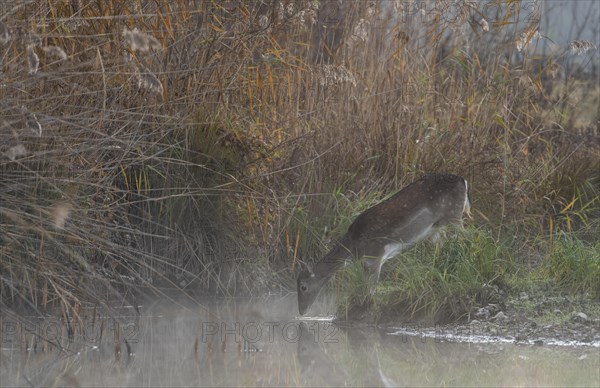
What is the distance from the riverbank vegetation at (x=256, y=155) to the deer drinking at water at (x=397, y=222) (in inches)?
6.1

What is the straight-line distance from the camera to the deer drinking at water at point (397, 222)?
299 inches

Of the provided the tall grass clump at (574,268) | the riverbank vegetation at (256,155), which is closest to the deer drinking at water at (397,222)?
the riverbank vegetation at (256,155)

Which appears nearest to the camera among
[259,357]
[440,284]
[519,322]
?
[259,357]

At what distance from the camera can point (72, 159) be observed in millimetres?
6762

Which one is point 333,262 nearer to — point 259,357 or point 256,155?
point 256,155

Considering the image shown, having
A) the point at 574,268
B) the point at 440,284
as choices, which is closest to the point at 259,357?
the point at 440,284

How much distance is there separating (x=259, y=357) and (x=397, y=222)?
78.0 inches

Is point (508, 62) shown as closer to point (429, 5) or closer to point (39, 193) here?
point (429, 5)

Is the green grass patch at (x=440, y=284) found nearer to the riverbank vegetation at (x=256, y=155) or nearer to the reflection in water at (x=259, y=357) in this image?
the riverbank vegetation at (x=256, y=155)

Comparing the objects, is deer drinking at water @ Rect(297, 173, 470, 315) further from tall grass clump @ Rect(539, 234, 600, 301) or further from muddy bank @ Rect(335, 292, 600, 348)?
tall grass clump @ Rect(539, 234, 600, 301)

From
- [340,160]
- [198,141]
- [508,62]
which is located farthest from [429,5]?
[198,141]

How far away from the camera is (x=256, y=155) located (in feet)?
26.5

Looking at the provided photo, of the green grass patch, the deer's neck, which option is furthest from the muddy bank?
the deer's neck

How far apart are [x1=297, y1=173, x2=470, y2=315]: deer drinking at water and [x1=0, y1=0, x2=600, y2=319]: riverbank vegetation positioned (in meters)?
0.15
